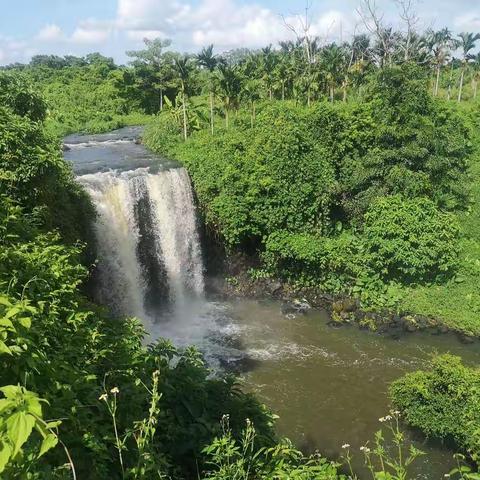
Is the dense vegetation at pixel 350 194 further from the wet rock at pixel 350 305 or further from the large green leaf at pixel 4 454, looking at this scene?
the large green leaf at pixel 4 454

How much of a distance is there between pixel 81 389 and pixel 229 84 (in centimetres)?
2553

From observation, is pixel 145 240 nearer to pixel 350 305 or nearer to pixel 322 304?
pixel 322 304

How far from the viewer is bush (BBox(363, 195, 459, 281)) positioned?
16000 mm

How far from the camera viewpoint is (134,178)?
651 inches

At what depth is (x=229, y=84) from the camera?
1086 inches

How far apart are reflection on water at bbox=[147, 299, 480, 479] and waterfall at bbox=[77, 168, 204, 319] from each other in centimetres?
112

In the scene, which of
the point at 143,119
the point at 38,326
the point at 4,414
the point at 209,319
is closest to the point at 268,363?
the point at 209,319

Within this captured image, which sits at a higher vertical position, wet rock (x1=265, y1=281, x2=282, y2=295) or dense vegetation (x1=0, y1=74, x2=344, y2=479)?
dense vegetation (x1=0, y1=74, x2=344, y2=479)

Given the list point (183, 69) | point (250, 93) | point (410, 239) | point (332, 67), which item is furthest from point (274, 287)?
point (332, 67)

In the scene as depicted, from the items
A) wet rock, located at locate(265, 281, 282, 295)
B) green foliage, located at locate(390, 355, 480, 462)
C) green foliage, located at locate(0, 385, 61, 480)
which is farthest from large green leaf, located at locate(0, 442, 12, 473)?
wet rock, located at locate(265, 281, 282, 295)

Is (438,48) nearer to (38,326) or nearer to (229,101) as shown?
(229,101)

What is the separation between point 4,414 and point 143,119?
125ft

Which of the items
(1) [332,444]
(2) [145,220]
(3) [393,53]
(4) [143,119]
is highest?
(3) [393,53]

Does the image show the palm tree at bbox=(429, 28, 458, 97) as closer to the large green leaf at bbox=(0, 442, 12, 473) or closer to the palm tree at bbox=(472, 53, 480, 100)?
the palm tree at bbox=(472, 53, 480, 100)
